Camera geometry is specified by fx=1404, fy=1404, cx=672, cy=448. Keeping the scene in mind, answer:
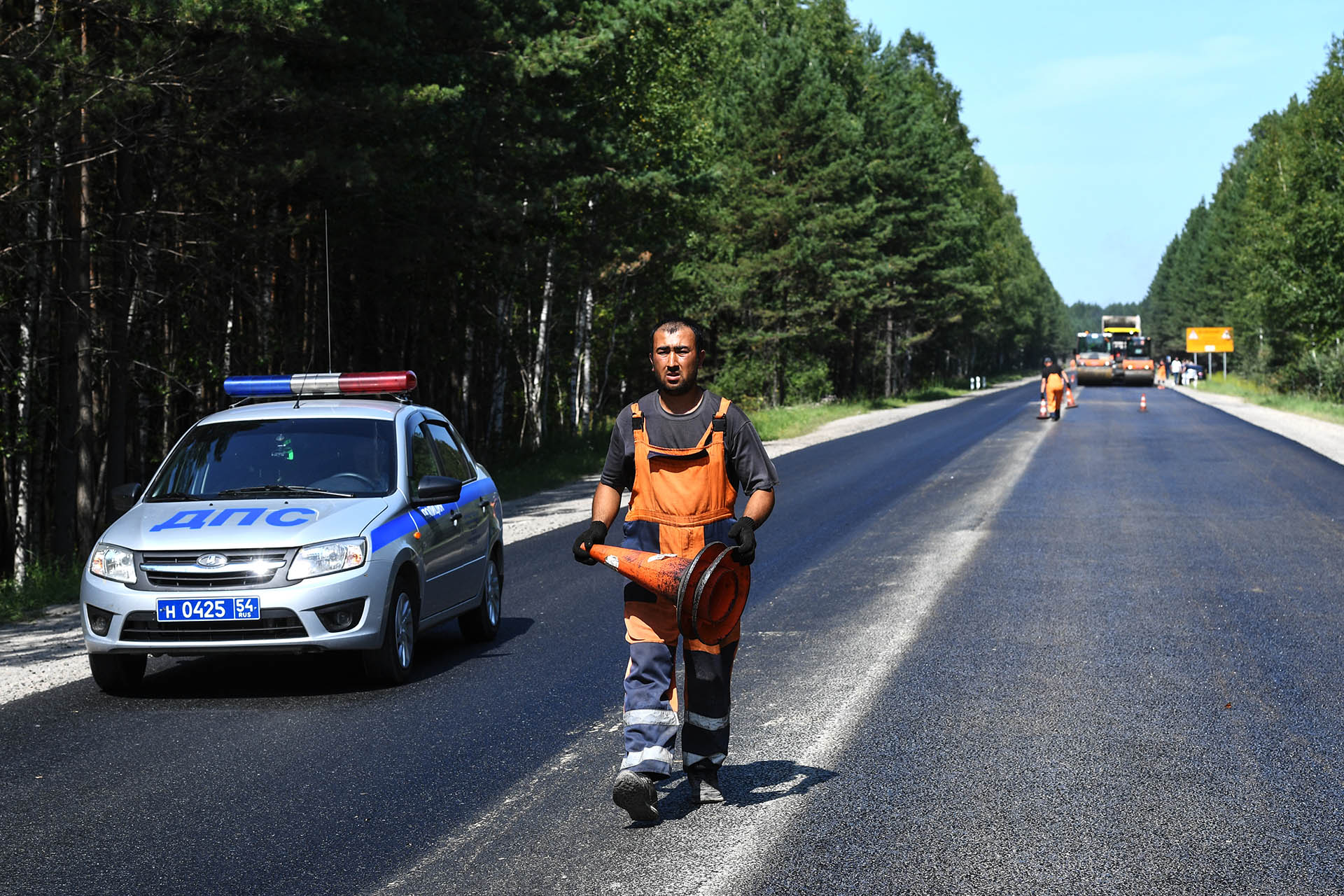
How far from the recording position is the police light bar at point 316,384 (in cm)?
923

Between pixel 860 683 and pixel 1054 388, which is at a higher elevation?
pixel 1054 388

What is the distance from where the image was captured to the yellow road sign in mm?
109344

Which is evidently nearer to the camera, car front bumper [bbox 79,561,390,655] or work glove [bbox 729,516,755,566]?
work glove [bbox 729,516,755,566]

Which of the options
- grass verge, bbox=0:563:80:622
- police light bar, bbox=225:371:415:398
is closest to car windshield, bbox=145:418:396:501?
police light bar, bbox=225:371:415:398

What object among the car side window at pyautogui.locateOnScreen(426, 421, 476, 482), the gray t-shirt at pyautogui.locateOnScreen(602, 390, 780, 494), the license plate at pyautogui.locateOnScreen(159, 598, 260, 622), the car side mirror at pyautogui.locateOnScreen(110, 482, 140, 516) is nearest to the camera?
the gray t-shirt at pyautogui.locateOnScreen(602, 390, 780, 494)

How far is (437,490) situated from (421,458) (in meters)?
0.84

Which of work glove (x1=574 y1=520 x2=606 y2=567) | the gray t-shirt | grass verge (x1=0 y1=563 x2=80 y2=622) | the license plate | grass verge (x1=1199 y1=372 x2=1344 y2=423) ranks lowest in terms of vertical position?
grass verge (x1=1199 y1=372 x2=1344 y2=423)

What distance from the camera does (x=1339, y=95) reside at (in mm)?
55156

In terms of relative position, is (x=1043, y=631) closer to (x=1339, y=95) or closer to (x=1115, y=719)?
(x=1115, y=719)

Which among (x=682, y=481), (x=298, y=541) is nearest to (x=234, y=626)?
(x=298, y=541)

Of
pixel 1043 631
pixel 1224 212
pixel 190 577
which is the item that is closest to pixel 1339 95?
pixel 1043 631

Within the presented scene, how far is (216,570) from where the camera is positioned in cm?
729

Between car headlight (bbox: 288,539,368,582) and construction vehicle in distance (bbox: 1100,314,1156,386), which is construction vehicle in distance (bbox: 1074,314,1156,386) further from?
car headlight (bbox: 288,539,368,582)

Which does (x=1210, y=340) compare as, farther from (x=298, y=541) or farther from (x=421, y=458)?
(x=298, y=541)
